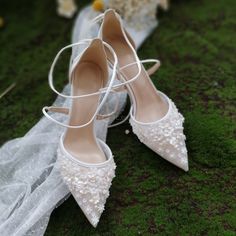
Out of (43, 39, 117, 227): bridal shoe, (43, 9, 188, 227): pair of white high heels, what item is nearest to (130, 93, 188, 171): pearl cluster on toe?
(43, 9, 188, 227): pair of white high heels

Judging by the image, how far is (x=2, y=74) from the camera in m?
1.83

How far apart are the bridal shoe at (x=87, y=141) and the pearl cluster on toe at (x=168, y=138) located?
13cm

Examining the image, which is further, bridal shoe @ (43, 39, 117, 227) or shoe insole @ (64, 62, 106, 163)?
shoe insole @ (64, 62, 106, 163)

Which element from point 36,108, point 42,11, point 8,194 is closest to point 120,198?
point 8,194

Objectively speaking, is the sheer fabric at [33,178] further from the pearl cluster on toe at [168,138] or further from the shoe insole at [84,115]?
the pearl cluster on toe at [168,138]

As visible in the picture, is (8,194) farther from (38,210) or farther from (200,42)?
(200,42)

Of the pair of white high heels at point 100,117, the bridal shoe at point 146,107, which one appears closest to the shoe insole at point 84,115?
the pair of white high heels at point 100,117

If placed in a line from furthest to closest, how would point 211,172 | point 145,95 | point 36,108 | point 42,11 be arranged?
1. point 42,11
2. point 36,108
3. point 145,95
4. point 211,172

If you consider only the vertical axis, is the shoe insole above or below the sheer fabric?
above

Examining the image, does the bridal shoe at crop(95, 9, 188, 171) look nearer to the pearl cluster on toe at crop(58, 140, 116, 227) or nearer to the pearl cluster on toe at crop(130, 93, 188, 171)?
the pearl cluster on toe at crop(130, 93, 188, 171)

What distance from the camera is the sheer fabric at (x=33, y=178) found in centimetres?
115

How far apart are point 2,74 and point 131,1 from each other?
2.14ft

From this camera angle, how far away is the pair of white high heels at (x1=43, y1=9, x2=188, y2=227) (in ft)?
3.74

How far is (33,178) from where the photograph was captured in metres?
1.26
